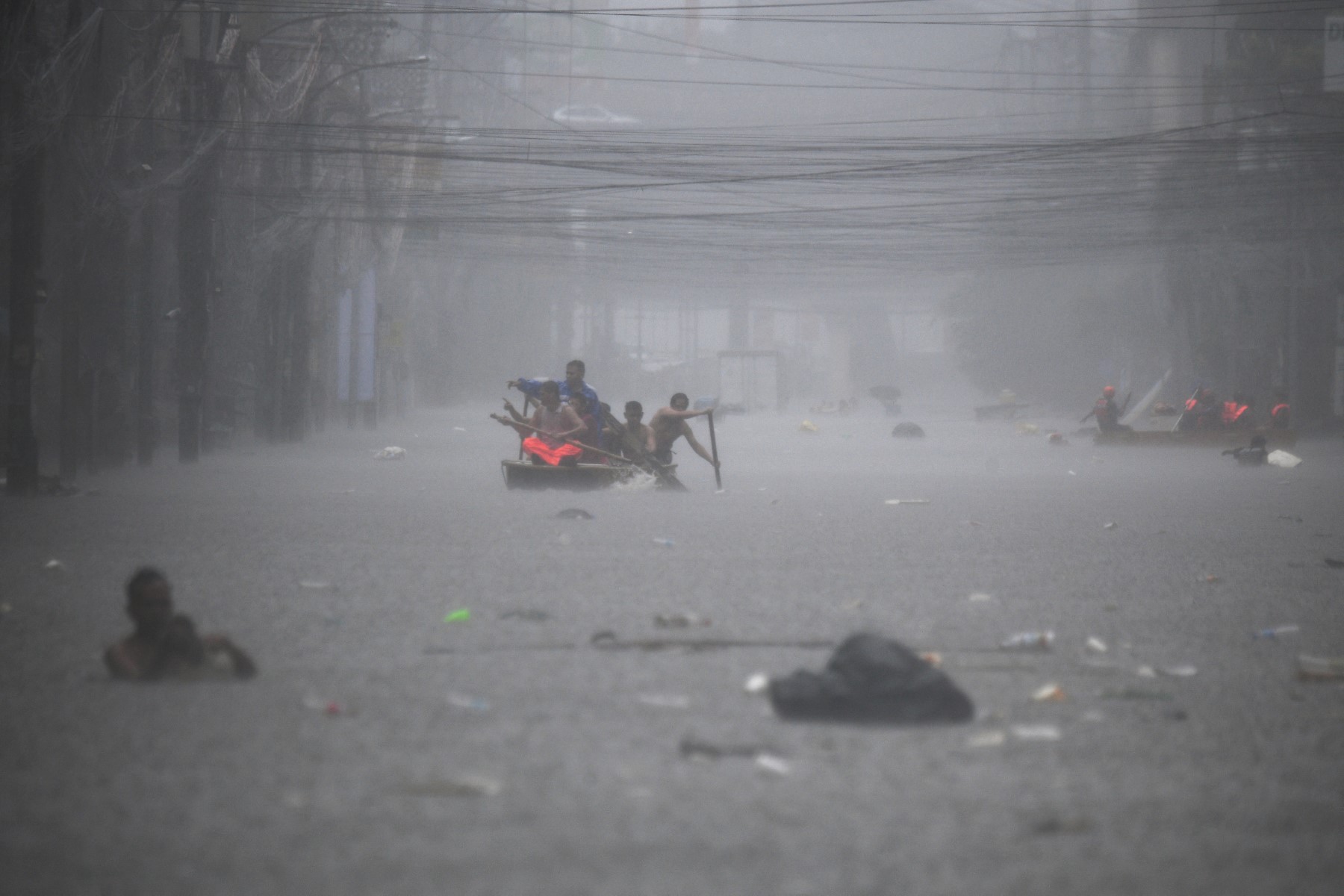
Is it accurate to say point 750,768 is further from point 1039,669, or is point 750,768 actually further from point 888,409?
point 888,409

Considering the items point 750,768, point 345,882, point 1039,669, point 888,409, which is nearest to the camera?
point 345,882

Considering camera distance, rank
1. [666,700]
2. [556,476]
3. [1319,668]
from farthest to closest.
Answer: [556,476] < [1319,668] < [666,700]

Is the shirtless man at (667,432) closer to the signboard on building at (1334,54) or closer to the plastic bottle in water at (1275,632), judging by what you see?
the plastic bottle in water at (1275,632)

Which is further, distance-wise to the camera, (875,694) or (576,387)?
(576,387)

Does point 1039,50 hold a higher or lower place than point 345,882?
higher

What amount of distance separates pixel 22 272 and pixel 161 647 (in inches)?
422

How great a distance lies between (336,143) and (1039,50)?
41900 mm

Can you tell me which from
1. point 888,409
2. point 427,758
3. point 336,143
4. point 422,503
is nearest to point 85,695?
point 427,758

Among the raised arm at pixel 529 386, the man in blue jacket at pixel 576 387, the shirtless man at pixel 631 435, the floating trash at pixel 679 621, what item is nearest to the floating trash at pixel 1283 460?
the shirtless man at pixel 631 435

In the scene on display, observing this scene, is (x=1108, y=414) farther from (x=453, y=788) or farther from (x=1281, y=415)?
(x=453, y=788)

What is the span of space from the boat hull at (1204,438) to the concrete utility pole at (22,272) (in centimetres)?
2253

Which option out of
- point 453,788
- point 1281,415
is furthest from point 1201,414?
point 453,788

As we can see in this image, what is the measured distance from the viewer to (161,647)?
5.79m

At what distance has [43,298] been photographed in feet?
50.3
